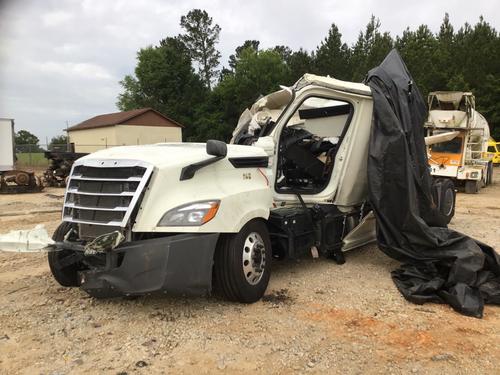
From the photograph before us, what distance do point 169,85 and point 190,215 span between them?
179 ft

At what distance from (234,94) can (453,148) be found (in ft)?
125

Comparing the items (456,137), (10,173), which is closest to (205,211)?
(456,137)

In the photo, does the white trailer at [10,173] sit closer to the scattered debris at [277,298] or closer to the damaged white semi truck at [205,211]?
the damaged white semi truck at [205,211]

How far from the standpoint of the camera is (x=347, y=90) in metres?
6.07

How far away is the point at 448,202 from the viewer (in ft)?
31.1

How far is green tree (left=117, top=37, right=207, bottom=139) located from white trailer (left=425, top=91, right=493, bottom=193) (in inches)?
1492

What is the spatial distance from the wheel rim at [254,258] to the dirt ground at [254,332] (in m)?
0.30

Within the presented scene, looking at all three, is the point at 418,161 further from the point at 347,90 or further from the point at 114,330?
the point at 114,330

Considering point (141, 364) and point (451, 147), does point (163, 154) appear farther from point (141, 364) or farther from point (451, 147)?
point (451, 147)

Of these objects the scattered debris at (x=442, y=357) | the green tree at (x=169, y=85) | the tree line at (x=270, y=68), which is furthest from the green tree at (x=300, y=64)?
the scattered debris at (x=442, y=357)

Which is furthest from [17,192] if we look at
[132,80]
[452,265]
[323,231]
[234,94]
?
[132,80]

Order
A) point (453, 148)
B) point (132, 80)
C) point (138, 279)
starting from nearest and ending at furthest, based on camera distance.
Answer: point (138, 279)
point (453, 148)
point (132, 80)

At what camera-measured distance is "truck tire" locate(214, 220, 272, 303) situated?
15.0 feet

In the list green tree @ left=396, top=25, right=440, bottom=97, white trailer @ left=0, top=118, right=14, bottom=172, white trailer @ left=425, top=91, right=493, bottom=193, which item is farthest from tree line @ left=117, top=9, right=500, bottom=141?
white trailer @ left=0, top=118, right=14, bottom=172
